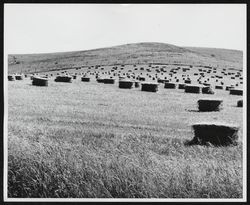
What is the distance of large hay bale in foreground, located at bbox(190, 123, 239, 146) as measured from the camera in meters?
11.6

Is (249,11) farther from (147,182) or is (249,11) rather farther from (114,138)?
(114,138)

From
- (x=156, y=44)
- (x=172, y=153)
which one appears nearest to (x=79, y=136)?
(x=172, y=153)

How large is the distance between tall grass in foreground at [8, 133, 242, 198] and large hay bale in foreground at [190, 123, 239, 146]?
185cm

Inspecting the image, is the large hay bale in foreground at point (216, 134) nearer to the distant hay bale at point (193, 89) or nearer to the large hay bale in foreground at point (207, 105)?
the large hay bale in foreground at point (207, 105)

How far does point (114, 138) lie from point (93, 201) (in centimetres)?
453

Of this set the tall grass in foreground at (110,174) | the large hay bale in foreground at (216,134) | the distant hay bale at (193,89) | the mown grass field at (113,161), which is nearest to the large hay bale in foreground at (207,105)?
the mown grass field at (113,161)

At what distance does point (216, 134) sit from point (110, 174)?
14.4 feet

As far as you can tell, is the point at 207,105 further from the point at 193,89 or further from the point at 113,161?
the point at 113,161

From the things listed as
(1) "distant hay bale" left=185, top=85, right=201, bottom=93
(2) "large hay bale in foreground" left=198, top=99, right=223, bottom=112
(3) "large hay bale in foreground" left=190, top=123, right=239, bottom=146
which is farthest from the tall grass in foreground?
(1) "distant hay bale" left=185, top=85, right=201, bottom=93

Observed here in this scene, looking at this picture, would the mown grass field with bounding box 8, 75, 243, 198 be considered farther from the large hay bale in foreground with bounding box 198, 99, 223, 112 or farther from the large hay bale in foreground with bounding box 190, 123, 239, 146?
the large hay bale in foreground with bounding box 198, 99, 223, 112

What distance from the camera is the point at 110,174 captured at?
8.19 meters

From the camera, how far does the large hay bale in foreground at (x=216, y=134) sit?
11.6m

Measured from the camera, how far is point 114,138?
38.8 ft

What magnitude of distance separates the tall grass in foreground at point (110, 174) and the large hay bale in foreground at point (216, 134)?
1853 millimetres
